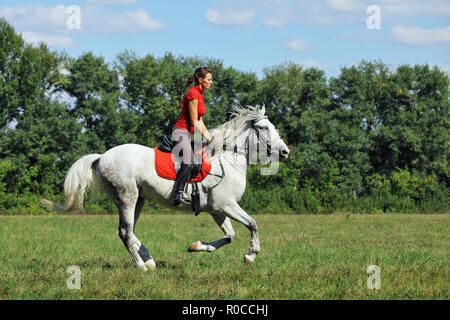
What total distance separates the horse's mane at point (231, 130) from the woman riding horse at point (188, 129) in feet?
0.99

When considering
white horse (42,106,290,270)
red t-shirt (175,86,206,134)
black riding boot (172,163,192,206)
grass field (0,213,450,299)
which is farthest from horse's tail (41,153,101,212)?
red t-shirt (175,86,206,134)

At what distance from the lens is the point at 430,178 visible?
46281 mm

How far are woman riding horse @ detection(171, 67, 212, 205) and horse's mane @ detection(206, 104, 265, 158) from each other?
303mm

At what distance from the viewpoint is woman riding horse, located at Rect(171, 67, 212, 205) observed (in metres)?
9.11

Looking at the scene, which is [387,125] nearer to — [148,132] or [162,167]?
[148,132]

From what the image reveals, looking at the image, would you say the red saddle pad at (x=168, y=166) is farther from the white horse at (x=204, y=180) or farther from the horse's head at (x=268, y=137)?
the horse's head at (x=268, y=137)

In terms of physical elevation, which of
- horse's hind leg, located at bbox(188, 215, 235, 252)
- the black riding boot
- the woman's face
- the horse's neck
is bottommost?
horse's hind leg, located at bbox(188, 215, 235, 252)

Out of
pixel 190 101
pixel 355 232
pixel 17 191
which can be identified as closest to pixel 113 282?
pixel 190 101

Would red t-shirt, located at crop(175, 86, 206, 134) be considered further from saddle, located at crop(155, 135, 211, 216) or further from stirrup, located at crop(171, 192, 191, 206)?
stirrup, located at crop(171, 192, 191, 206)

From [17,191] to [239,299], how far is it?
37276mm

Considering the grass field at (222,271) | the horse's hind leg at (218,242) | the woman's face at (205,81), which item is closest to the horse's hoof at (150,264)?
the grass field at (222,271)

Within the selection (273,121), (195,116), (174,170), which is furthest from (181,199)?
(273,121)

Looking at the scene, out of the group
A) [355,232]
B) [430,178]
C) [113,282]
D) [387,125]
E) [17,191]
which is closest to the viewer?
[113,282]

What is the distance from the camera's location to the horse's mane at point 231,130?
9.66 metres
